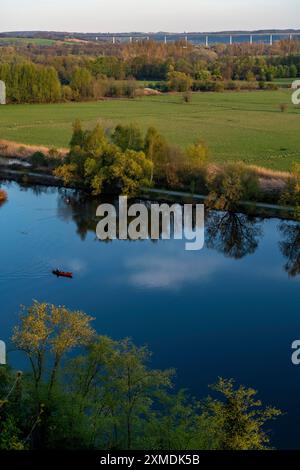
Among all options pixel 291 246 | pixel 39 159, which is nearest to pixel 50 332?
pixel 291 246

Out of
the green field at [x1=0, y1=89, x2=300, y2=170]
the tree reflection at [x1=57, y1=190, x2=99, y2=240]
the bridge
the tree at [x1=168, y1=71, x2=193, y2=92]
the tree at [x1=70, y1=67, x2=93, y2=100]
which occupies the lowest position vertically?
the tree reflection at [x1=57, y1=190, x2=99, y2=240]

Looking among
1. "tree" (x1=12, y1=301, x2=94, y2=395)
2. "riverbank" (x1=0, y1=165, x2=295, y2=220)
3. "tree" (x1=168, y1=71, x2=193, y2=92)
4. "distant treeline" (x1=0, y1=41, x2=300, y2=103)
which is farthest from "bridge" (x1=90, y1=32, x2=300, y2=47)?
"tree" (x1=12, y1=301, x2=94, y2=395)

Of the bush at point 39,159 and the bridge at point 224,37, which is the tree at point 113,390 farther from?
the bridge at point 224,37

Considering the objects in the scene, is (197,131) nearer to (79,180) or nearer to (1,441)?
(79,180)

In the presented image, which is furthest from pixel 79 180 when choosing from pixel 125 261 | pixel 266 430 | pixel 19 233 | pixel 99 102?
pixel 99 102

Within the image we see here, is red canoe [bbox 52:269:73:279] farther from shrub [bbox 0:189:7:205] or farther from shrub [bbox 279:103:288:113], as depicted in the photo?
shrub [bbox 279:103:288:113]

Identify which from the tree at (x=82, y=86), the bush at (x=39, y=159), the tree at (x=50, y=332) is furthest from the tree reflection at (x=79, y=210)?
the tree at (x=82, y=86)

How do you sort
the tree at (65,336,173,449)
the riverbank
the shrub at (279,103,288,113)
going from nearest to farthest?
the tree at (65,336,173,449), the riverbank, the shrub at (279,103,288,113)
